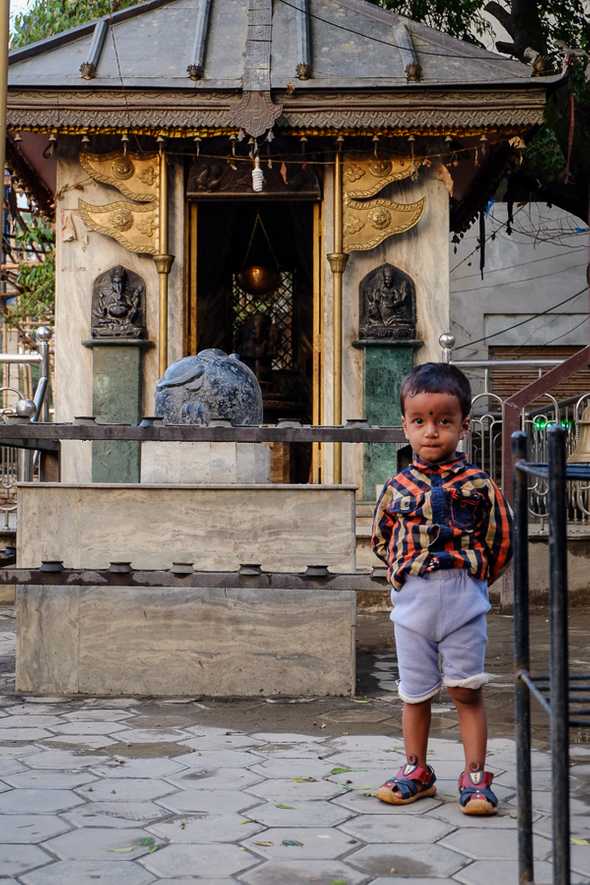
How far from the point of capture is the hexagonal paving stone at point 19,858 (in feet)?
10.1

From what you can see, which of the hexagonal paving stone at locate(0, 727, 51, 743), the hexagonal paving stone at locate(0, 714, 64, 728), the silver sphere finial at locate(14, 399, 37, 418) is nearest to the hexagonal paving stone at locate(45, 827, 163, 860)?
the hexagonal paving stone at locate(0, 727, 51, 743)

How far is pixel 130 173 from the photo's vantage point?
10633mm

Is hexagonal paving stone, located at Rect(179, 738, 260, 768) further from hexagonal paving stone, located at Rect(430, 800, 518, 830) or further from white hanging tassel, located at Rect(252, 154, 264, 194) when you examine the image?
white hanging tassel, located at Rect(252, 154, 264, 194)

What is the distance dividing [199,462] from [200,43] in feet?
18.6

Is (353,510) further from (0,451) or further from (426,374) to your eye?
(0,451)

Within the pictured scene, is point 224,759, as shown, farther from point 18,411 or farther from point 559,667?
point 18,411

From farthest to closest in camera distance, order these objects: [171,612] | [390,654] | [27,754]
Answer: [390,654], [171,612], [27,754]

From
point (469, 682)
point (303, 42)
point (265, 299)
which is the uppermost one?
point (303, 42)

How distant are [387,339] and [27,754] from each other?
6848 millimetres

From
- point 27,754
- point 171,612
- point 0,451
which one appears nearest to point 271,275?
point 0,451

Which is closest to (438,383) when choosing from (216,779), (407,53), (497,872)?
(497,872)

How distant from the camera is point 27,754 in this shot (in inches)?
173

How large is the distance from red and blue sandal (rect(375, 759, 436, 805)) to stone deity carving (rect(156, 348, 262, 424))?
132 inches

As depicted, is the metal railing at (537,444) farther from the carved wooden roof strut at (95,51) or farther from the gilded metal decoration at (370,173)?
the carved wooden roof strut at (95,51)
